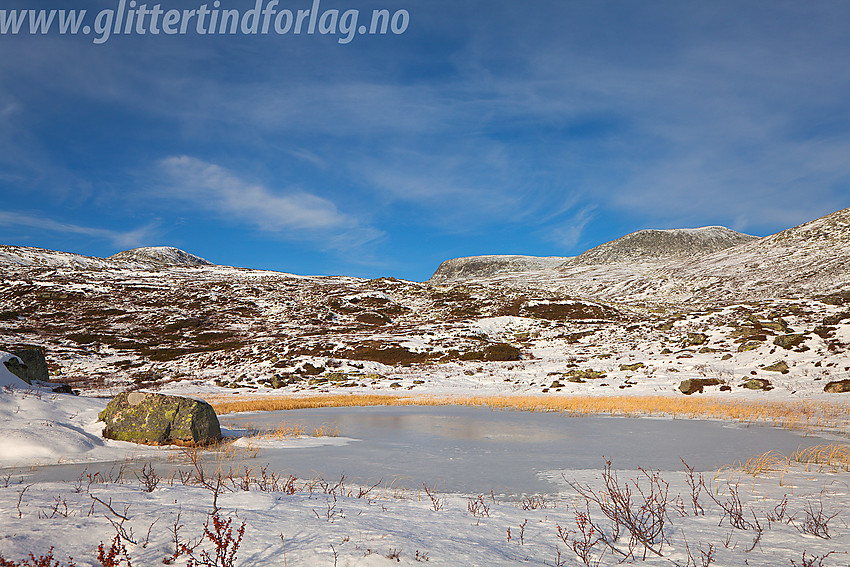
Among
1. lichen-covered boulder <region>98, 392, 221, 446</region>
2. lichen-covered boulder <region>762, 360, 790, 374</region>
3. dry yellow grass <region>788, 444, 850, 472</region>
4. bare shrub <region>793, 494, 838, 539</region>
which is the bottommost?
lichen-covered boulder <region>98, 392, 221, 446</region>

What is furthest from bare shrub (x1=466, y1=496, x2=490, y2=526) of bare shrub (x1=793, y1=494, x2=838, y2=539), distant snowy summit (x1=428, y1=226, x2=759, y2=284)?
distant snowy summit (x1=428, y1=226, x2=759, y2=284)

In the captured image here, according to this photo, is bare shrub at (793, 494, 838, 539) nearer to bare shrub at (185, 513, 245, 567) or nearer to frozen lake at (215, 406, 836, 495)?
frozen lake at (215, 406, 836, 495)

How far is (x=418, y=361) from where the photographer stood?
44.2 metres

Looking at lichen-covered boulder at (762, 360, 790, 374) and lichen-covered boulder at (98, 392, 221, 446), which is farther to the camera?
lichen-covered boulder at (762, 360, 790, 374)

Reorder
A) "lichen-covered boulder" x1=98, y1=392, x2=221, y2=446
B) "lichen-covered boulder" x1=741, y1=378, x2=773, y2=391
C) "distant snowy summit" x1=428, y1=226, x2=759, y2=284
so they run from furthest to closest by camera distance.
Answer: "distant snowy summit" x1=428, y1=226, x2=759, y2=284 < "lichen-covered boulder" x1=741, y1=378, x2=773, y2=391 < "lichen-covered boulder" x1=98, y1=392, x2=221, y2=446

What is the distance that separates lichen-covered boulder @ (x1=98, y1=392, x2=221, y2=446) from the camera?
12.4 metres

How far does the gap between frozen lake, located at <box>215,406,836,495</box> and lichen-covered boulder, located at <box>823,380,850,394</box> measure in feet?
36.6

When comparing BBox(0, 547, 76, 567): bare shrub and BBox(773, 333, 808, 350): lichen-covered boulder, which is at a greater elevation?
BBox(773, 333, 808, 350): lichen-covered boulder

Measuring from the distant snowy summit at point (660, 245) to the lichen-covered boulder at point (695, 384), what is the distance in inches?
5200

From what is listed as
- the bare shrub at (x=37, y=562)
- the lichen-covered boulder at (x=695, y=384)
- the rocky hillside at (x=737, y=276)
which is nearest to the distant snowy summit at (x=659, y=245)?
the rocky hillside at (x=737, y=276)

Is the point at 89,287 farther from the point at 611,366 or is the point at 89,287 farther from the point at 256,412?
the point at 611,366

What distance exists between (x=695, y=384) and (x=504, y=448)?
63.4ft

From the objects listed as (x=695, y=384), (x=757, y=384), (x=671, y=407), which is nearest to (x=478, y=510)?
(x=671, y=407)

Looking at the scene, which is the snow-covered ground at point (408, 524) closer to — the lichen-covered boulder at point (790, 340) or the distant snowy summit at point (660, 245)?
the lichen-covered boulder at point (790, 340)
